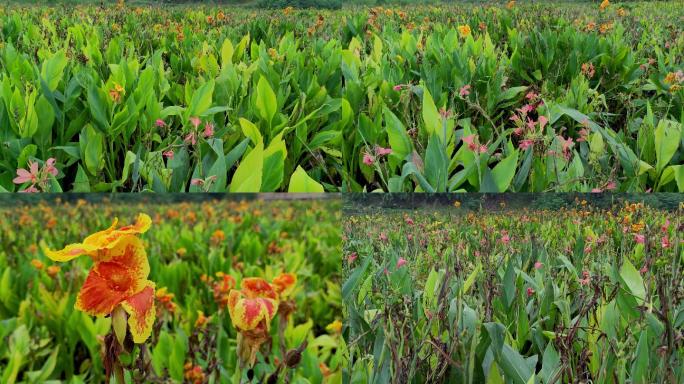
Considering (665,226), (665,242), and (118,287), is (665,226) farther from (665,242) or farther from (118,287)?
(118,287)

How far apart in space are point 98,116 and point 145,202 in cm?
108

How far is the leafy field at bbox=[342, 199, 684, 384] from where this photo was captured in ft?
3.70

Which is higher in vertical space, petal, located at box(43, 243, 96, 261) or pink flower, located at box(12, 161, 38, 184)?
petal, located at box(43, 243, 96, 261)

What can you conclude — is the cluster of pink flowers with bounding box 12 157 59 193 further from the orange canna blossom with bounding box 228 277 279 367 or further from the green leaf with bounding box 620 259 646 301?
the green leaf with bounding box 620 259 646 301

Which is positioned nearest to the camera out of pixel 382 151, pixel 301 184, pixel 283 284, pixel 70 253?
pixel 70 253

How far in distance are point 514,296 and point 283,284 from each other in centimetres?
53

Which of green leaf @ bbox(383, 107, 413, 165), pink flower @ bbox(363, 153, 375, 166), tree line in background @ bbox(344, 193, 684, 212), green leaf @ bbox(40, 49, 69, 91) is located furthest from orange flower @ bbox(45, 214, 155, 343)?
green leaf @ bbox(40, 49, 69, 91)

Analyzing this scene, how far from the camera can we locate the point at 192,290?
1.24 metres

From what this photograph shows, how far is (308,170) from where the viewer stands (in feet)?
7.57

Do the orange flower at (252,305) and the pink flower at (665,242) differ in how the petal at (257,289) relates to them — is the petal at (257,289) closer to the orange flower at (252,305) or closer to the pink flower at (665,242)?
the orange flower at (252,305)

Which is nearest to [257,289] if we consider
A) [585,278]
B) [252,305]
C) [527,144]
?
[252,305]

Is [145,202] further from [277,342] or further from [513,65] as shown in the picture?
[513,65]

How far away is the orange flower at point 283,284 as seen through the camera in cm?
111

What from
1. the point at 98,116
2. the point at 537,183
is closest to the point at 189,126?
the point at 98,116
